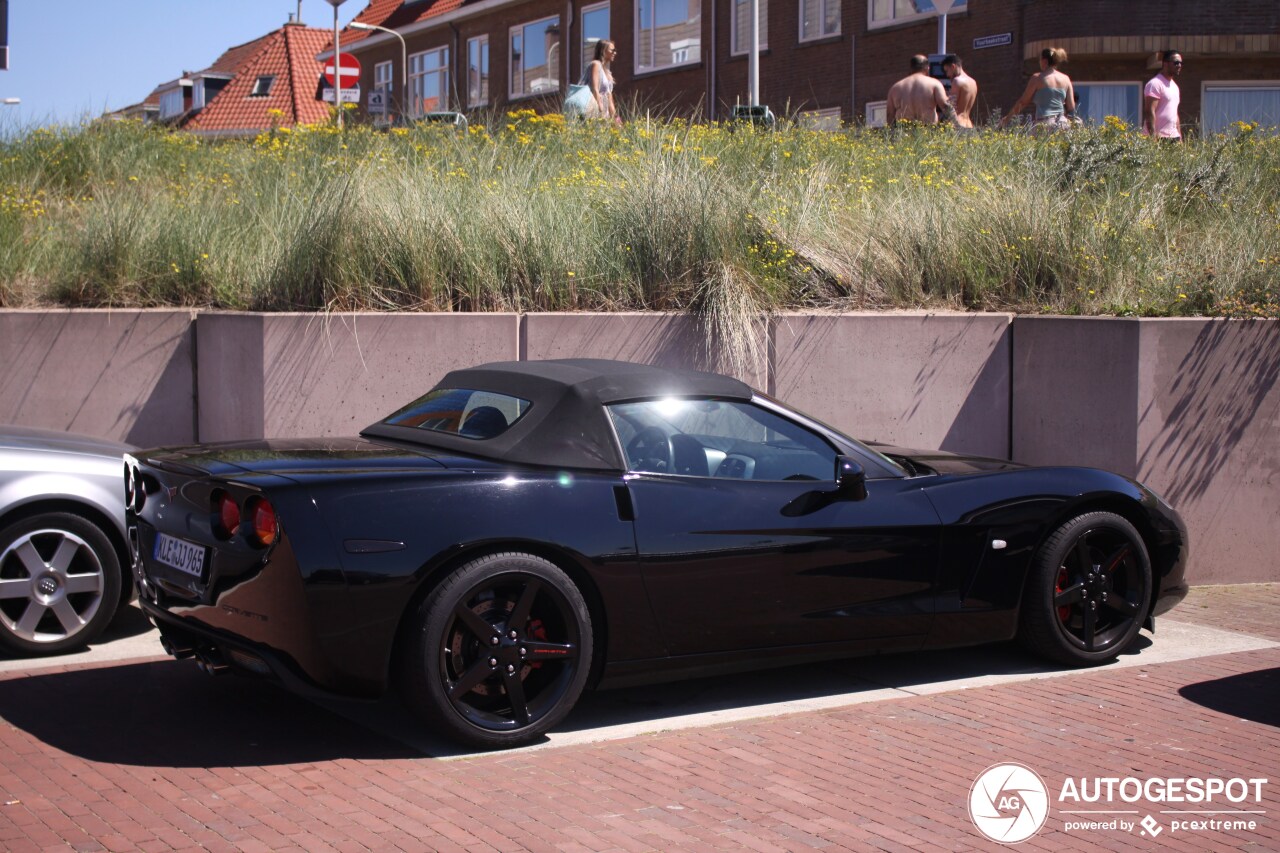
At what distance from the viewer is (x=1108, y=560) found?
257 inches

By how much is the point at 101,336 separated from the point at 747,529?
15.9 feet

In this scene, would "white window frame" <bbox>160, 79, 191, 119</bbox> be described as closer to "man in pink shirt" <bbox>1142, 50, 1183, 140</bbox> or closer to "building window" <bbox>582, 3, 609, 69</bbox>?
"building window" <bbox>582, 3, 609, 69</bbox>

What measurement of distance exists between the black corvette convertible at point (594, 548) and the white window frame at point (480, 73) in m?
33.4

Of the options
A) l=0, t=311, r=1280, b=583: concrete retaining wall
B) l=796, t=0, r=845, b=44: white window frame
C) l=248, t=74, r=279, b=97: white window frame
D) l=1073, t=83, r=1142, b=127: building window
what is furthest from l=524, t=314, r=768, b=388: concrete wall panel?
l=248, t=74, r=279, b=97: white window frame

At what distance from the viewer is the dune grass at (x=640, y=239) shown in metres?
9.23

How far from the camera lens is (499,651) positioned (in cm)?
514

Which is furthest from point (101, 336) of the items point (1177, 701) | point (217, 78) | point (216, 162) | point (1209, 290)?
point (217, 78)

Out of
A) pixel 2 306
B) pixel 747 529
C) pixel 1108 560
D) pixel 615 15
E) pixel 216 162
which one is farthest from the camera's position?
pixel 615 15

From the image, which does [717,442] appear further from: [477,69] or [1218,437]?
[477,69]

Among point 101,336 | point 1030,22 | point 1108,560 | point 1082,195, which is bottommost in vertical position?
point 1108,560

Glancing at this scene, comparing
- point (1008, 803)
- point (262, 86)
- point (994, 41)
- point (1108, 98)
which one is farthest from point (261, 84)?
point (1008, 803)

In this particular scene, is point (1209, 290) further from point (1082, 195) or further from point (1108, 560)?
point (1108, 560)

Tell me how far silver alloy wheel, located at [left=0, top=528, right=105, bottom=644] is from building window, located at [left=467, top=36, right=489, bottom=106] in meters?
33.0

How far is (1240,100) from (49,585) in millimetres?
23764
